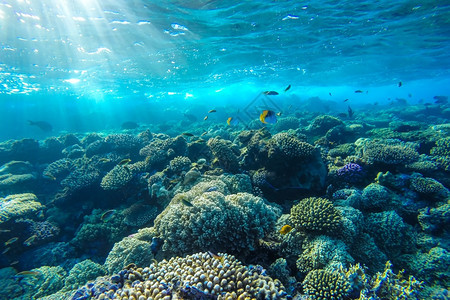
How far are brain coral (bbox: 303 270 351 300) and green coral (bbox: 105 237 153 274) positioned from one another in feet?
11.2

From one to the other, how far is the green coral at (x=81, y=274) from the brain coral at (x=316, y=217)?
5.72m

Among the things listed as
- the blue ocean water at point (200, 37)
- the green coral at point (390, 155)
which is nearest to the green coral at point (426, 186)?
the green coral at point (390, 155)

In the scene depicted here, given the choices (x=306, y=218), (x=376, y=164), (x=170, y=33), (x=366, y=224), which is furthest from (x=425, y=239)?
(x=170, y=33)

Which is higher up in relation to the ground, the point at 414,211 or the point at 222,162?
the point at 222,162

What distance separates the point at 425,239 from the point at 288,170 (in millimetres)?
3729

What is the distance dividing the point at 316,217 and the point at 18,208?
1035cm

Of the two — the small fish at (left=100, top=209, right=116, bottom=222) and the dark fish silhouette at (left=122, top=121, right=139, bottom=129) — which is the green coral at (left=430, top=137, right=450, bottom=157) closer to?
the small fish at (left=100, top=209, right=116, bottom=222)

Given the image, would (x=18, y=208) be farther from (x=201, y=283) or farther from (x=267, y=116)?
(x=267, y=116)

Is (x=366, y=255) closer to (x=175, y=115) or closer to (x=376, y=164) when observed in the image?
(x=376, y=164)

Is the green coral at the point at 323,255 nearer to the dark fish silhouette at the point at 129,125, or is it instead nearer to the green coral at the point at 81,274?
the green coral at the point at 81,274

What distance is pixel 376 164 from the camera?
22.9 feet

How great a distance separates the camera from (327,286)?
3.18m

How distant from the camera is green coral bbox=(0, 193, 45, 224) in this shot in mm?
6746

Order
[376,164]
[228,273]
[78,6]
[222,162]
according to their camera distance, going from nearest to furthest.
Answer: [228,273], [376,164], [222,162], [78,6]
